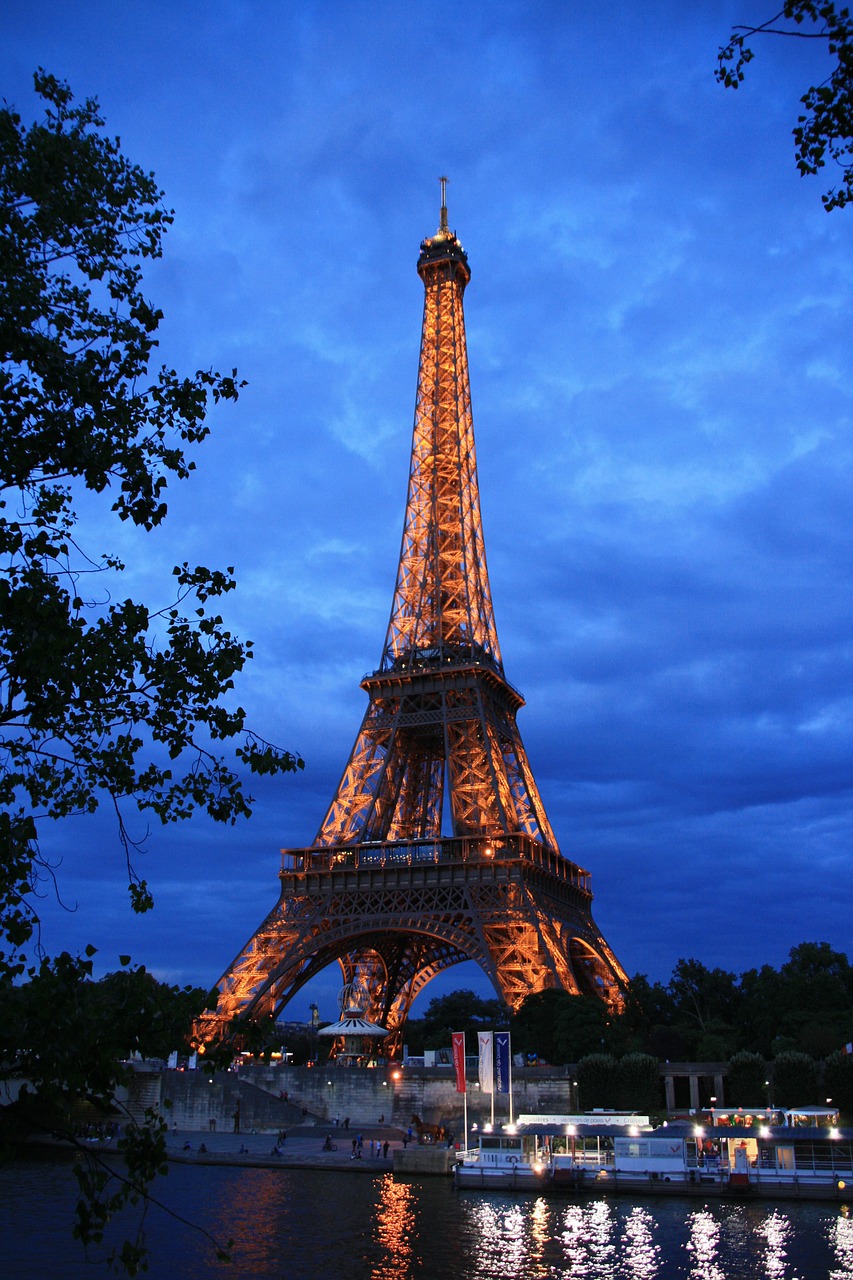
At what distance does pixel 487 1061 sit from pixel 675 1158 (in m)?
10.2

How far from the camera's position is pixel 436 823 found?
79312mm

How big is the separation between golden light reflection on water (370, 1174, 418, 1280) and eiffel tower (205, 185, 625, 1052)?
13058mm

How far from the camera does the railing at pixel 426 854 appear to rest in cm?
6181

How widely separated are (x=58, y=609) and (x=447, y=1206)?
3368 cm

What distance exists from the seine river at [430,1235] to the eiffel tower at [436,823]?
45.7ft

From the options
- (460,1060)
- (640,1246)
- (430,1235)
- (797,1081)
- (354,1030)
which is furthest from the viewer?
(354,1030)

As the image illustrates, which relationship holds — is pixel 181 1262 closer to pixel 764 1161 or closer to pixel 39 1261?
pixel 39 1261

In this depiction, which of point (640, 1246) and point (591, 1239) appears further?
point (591, 1239)

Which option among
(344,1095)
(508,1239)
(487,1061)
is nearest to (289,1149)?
(344,1095)

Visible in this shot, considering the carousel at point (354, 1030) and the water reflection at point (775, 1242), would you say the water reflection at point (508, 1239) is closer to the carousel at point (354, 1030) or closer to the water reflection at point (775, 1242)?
the water reflection at point (775, 1242)

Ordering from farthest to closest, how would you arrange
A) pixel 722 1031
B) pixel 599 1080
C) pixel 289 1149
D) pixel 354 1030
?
1. pixel 722 1031
2. pixel 354 1030
3. pixel 599 1080
4. pixel 289 1149

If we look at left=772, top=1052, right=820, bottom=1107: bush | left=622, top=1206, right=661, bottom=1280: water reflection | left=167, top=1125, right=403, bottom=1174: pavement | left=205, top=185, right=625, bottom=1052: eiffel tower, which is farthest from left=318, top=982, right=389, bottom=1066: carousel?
left=622, top=1206, right=661, bottom=1280: water reflection

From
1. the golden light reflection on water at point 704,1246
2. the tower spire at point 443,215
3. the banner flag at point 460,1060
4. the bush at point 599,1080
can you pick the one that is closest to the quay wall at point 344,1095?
the bush at point 599,1080

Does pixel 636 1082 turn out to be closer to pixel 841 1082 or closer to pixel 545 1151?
pixel 545 1151
